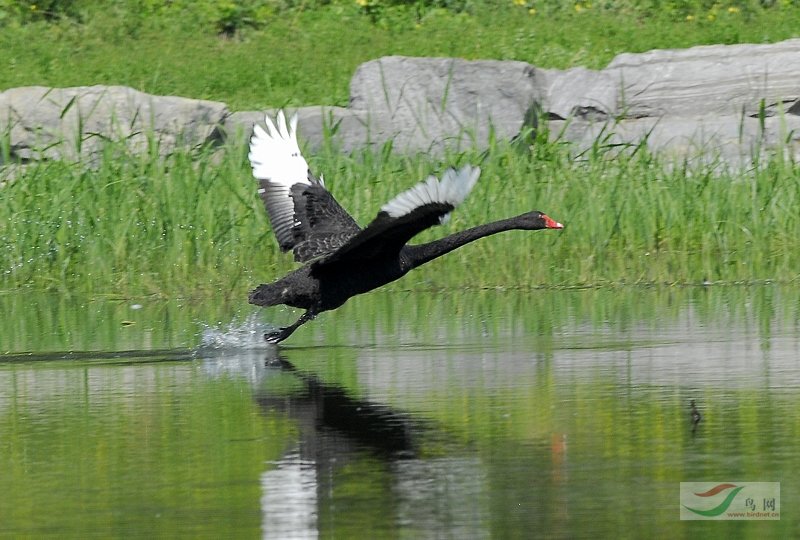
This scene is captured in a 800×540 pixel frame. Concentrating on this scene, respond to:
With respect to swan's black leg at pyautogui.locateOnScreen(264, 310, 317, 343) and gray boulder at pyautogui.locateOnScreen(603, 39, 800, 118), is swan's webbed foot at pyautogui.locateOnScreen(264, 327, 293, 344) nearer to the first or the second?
swan's black leg at pyautogui.locateOnScreen(264, 310, 317, 343)

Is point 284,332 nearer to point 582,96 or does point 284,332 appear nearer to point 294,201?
point 294,201

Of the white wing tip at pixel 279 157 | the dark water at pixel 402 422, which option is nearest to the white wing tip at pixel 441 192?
the dark water at pixel 402 422

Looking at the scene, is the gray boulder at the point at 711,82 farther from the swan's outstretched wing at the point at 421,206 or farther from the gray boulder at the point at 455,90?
the swan's outstretched wing at the point at 421,206

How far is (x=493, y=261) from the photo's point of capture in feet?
40.0

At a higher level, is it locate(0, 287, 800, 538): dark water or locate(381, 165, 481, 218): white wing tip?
locate(381, 165, 481, 218): white wing tip

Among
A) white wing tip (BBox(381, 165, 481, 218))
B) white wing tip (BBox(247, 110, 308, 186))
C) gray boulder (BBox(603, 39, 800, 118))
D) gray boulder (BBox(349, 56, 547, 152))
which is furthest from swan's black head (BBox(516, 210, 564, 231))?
gray boulder (BBox(603, 39, 800, 118))

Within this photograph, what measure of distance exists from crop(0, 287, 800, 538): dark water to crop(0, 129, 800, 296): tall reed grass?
4.80 ft

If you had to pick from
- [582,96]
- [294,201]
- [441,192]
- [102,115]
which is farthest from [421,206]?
[582,96]

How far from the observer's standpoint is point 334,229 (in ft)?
32.6

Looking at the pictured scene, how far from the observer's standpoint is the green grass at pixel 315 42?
1855 centimetres

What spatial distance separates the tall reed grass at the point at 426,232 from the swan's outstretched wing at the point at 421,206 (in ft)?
12.4

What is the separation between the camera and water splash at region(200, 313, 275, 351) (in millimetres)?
9297

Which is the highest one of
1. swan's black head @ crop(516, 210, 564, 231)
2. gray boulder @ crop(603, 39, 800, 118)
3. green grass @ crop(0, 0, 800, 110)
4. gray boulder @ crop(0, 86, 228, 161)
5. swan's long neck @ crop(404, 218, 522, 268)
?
green grass @ crop(0, 0, 800, 110)

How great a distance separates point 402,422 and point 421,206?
4.69ft
